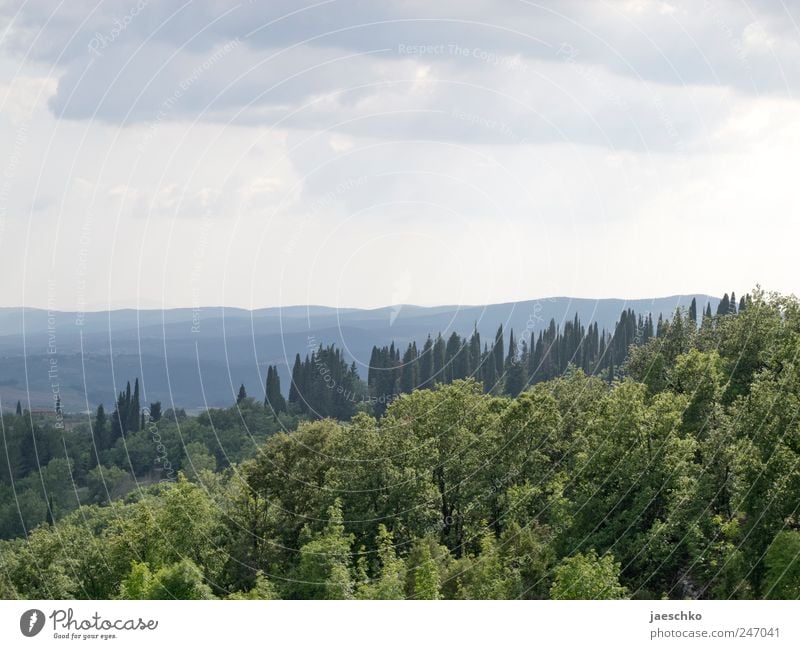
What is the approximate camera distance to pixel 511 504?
5084cm

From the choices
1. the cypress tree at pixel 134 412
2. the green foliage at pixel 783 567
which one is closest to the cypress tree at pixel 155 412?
the cypress tree at pixel 134 412

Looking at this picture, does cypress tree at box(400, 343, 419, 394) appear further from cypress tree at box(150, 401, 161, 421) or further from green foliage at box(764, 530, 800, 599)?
green foliage at box(764, 530, 800, 599)

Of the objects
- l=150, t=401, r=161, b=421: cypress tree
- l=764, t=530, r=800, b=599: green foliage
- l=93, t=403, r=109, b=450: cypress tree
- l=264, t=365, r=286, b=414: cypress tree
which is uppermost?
l=764, t=530, r=800, b=599: green foliage

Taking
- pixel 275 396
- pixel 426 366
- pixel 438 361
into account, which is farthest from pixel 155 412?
pixel 438 361

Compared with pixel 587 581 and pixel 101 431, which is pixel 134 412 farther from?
pixel 587 581

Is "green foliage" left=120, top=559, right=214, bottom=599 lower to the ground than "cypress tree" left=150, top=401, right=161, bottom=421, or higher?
higher

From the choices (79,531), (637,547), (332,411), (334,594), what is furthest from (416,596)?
(332,411)

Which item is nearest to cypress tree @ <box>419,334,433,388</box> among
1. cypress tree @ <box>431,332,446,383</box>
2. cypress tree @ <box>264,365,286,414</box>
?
cypress tree @ <box>431,332,446,383</box>

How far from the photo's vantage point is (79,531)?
70.1m

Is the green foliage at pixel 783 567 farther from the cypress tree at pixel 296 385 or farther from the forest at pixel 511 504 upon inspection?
the cypress tree at pixel 296 385

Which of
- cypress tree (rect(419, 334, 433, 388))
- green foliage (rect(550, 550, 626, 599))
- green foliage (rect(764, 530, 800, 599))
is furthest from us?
cypress tree (rect(419, 334, 433, 388))

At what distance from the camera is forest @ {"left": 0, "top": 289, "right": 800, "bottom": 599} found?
3878 cm

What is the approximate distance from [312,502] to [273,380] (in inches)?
4276
